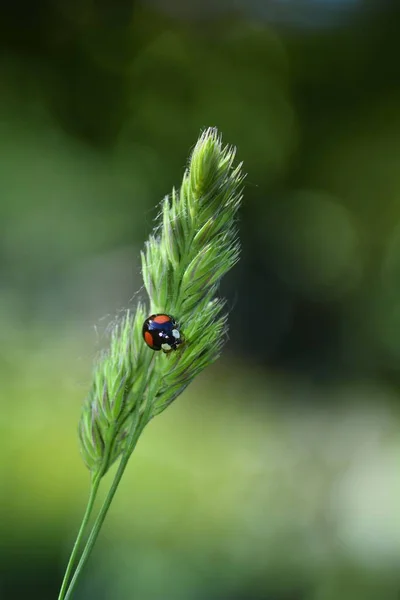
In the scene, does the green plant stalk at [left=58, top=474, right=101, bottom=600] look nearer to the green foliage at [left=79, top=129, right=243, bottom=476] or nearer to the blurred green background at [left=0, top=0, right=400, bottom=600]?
the green foliage at [left=79, top=129, right=243, bottom=476]

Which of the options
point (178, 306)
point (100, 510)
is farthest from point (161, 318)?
point (100, 510)

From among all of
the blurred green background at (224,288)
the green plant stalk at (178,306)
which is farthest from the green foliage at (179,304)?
the blurred green background at (224,288)

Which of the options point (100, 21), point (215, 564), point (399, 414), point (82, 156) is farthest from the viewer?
point (100, 21)

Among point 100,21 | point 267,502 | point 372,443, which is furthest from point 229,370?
point 100,21

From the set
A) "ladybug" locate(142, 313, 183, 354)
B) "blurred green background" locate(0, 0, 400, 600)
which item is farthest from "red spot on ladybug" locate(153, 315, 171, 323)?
"blurred green background" locate(0, 0, 400, 600)

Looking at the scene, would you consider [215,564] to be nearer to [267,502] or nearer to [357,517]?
[267,502]

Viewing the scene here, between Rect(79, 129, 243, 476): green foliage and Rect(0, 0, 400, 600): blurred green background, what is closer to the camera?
Rect(79, 129, 243, 476): green foliage
